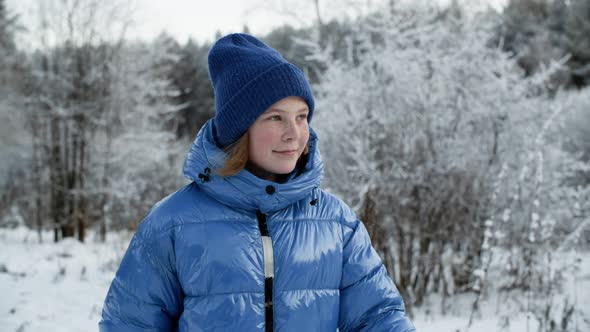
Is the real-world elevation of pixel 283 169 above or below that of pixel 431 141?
above

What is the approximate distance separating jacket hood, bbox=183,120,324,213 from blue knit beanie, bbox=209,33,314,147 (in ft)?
0.27

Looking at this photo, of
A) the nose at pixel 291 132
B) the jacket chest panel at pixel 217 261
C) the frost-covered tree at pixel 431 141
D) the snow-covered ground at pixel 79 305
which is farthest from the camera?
the frost-covered tree at pixel 431 141

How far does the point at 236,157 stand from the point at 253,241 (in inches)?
10.2

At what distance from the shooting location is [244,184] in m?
1.42

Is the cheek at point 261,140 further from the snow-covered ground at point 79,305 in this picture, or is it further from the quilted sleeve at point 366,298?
the snow-covered ground at point 79,305

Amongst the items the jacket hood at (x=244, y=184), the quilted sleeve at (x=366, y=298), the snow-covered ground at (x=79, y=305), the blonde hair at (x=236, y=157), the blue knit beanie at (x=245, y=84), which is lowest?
the snow-covered ground at (x=79, y=305)

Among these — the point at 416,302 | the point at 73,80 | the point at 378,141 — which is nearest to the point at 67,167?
the point at 73,80

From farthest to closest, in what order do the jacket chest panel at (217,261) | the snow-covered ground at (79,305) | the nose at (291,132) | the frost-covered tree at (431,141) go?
the frost-covered tree at (431,141) → the snow-covered ground at (79,305) → the nose at (291,132) → the jacket chest panel at (217,261)

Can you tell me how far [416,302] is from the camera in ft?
15.5

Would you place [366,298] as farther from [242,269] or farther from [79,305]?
[79,305]

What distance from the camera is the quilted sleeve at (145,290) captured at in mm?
1361

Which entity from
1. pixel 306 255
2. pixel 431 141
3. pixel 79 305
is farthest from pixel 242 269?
pixel 431 141

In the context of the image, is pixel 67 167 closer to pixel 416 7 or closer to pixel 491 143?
pixel 416 7

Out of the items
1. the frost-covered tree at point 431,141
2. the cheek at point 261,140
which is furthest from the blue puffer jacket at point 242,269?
the frost-covered tree at point 431,141
